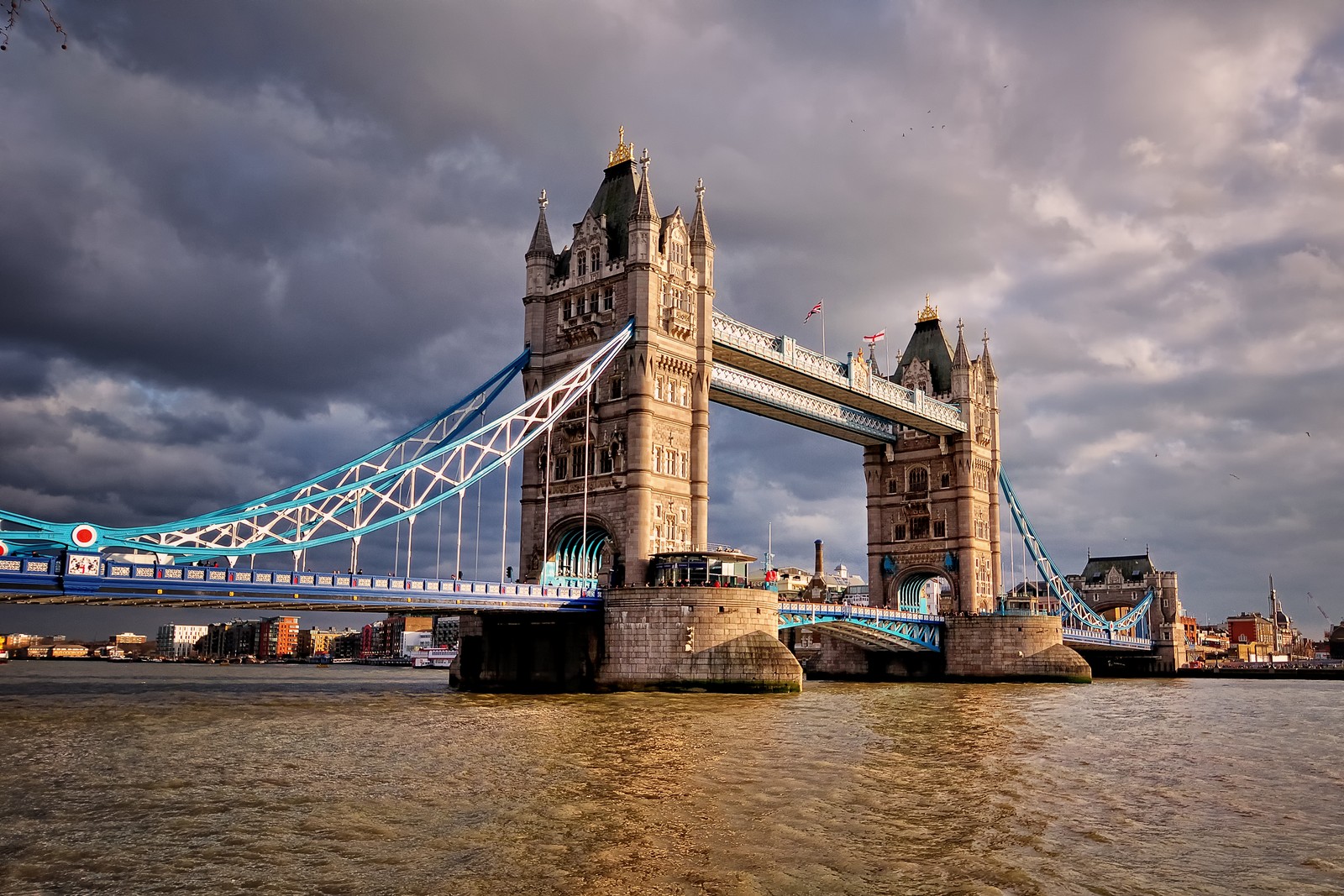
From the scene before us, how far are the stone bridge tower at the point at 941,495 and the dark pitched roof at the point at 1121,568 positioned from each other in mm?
49909

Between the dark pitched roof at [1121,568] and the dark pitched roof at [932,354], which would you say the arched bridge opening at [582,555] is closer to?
the dark pitched roof at [932,354]

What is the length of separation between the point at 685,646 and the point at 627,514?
8797 millimetres

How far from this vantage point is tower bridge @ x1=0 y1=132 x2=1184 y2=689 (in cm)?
3947

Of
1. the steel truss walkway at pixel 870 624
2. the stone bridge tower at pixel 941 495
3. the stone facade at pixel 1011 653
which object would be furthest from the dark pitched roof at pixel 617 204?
the stone facade at pixel 1011 653

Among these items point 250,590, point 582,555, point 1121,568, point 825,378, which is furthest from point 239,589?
point 1121,568

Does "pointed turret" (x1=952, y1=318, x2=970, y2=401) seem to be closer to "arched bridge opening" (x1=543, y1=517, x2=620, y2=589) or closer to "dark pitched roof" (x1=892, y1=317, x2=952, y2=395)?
"dark pitched roof" (x1=892, y1=317, x2=952, y2=395)

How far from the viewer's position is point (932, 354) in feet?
283

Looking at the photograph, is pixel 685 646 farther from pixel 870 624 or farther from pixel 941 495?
pixel 941 495

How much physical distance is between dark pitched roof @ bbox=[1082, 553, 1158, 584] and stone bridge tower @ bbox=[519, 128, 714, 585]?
284 feet

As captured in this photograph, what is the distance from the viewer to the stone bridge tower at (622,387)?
5391 cm

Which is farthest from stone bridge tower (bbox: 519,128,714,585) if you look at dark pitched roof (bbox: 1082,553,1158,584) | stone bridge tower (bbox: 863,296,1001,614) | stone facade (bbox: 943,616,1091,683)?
dark pitched roof (bbox: 1082,553,1158,584)

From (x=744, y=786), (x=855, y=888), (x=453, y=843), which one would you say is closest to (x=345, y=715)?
(x=744, y=786)

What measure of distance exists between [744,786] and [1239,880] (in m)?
8.82

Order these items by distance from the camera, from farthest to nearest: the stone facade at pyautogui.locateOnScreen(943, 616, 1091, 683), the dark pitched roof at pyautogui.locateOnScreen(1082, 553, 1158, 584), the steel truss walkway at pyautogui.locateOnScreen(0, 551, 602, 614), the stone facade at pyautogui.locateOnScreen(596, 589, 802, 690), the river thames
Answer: the dark pitched roof at pyautogui.locateOnScreen(1082, 553, 1158, 584) → the stone facade at pyautogui.locateOnScreen(943, 616, 1091, 683) → the stone facade at pyautogui.locateOnScreen(596, 589, 802, 690) → the steel truss walkway at pyautogui.locateOnScreen(0, 551, 602, 614) → the river thames
